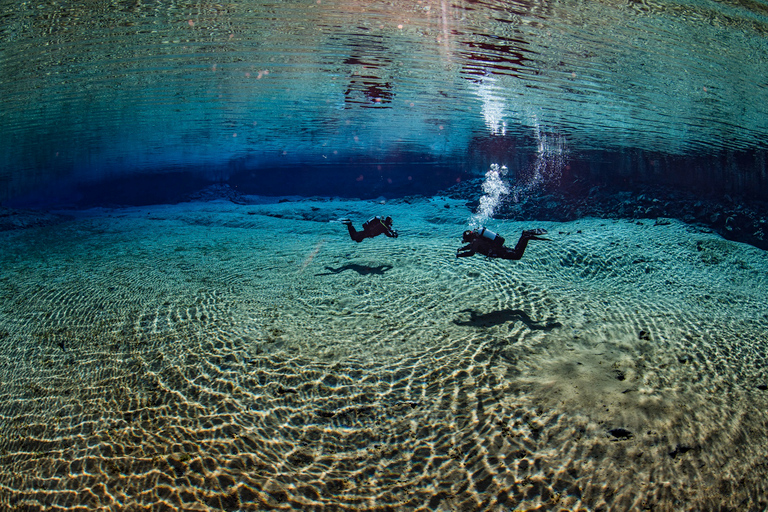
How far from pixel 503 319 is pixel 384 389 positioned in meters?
3.06

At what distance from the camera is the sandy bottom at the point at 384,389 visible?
319cm

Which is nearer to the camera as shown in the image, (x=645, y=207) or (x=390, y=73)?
(x=390, y=73)

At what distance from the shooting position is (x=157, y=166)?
123 ft

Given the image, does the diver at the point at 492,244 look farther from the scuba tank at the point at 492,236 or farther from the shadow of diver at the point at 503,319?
the shadow of diver at the point at 503,319

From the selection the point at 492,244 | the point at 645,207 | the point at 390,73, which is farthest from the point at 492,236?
the point at 645,207

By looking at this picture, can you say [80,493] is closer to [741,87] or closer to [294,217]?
[294,217]

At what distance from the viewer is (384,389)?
450cm

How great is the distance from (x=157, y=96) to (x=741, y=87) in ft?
72.0

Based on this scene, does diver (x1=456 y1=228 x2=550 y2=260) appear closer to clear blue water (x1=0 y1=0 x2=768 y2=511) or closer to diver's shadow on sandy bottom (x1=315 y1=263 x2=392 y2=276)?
clear blue water (x1=0 y1=0 x2=768 y2=511)

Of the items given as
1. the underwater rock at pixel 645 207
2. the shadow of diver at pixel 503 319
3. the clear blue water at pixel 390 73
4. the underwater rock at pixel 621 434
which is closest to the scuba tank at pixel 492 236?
the shadow of diver at pixel 503 319

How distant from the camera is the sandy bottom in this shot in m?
3.19

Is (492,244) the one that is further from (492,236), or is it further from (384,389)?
(384,389)

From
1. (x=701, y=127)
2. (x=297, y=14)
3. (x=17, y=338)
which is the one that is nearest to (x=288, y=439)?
(x=17, y=338)

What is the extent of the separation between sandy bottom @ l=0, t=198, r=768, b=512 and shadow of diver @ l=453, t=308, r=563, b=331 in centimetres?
6
